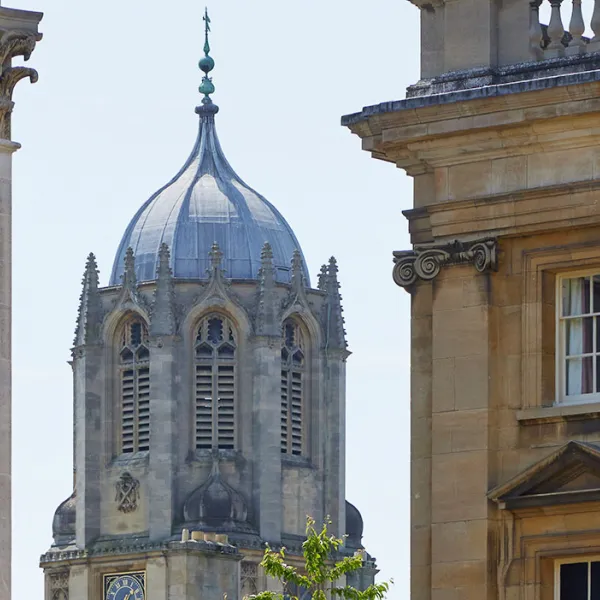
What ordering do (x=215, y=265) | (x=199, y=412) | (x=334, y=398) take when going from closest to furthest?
(x=215, y=265) < (x=199, y=412) < (x=334, y=398)

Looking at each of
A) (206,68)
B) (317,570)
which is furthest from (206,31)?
(317,570)

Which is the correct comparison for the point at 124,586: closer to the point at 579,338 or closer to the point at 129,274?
the point at 129,274

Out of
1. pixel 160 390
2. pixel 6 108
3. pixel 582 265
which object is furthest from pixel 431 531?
pixel 160 390

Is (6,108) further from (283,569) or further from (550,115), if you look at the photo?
(283,569)

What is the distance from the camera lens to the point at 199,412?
126 m

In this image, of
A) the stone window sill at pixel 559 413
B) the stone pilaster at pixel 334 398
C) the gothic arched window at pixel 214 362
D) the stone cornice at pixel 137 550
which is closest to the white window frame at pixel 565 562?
the stone window sill at pixel 559 413

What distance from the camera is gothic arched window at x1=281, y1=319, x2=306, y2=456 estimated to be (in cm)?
12675

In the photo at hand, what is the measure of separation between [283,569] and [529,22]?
9.92 metres

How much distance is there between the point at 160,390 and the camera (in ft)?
408

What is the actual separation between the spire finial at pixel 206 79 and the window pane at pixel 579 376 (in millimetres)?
100890

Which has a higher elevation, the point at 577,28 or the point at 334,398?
the point at 334,398

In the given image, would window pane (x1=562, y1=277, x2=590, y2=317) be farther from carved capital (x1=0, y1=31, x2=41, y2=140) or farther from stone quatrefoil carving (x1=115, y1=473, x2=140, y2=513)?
stone quatrefoil carving (x1=115, y1=473, x2=140, y2=513)

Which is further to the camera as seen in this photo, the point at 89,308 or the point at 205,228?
the point at 205,228

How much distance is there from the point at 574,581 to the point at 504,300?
111 inches
